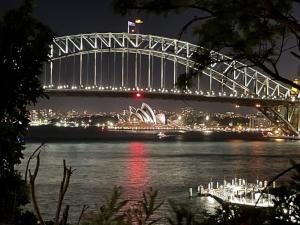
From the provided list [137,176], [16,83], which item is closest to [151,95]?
[137,176]

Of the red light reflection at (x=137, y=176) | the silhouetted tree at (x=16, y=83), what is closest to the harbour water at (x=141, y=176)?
the red light reflection at (x=137, y=176)

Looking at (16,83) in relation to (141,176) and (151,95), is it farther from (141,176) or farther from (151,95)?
(151,95)

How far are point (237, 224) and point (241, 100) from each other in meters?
66.3

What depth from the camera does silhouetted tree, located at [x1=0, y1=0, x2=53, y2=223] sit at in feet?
20.2

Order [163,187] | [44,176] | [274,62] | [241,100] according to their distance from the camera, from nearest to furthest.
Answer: [274,62] < [163,187] < [44,176] < [241,100]

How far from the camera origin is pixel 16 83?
6.25 m

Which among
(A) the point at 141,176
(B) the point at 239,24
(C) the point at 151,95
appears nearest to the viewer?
(B) the point at 239,24

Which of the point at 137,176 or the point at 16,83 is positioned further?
the point at 137,176

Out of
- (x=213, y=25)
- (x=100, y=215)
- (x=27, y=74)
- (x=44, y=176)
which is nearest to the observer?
(x=100, y=215)

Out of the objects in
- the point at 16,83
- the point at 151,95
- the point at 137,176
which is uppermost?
the point at 151,95

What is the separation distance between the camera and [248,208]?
3.90 meters

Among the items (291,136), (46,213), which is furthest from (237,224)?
(291,136)

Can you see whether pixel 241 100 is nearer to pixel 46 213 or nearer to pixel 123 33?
pixel 123 33

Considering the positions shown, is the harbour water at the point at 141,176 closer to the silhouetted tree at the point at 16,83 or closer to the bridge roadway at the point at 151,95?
the silhouetted tree at the point at 16,83
